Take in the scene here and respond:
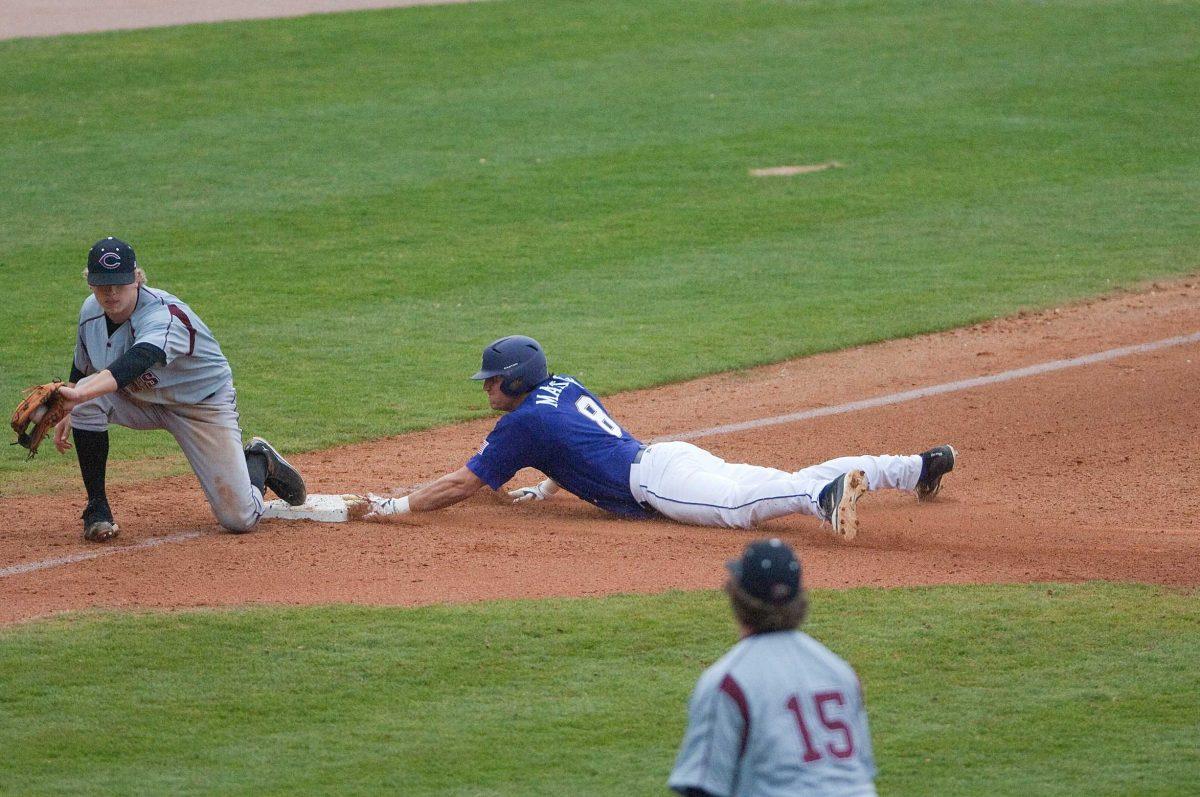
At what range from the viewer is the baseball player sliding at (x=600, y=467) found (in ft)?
22.9

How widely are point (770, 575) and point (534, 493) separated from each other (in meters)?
4.43

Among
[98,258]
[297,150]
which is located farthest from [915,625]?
Result: [297,150]

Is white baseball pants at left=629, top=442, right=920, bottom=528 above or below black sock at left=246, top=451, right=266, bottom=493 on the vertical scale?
below

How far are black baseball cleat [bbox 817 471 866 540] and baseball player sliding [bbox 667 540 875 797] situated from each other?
3218 mm

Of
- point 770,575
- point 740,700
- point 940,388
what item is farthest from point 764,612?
point 940,388

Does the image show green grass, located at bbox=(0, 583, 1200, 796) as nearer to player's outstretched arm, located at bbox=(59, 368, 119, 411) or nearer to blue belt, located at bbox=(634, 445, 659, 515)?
player's outstretched arm, located at bbox=(59, 368, 119, 411)

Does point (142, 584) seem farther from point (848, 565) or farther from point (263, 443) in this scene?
point (848, 565)

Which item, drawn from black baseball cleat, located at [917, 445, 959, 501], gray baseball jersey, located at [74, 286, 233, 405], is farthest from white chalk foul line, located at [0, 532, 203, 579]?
black baseball cleat, located at [917, 445, 959, 501]

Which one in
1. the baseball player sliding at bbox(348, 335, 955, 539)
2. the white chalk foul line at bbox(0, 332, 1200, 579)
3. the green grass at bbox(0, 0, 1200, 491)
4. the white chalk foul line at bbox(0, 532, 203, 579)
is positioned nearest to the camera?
the white chalk foul line at bbox(0, 532, 203, 579)

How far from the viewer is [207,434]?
715 centimetres

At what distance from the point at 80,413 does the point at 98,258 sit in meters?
0.85

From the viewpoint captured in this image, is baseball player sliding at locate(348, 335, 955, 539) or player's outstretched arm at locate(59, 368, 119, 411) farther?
baseball player sliding at locate(348, 335, 955, 539)

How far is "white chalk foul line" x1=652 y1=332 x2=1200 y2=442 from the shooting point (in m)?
9.02

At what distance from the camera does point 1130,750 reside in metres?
4.80
